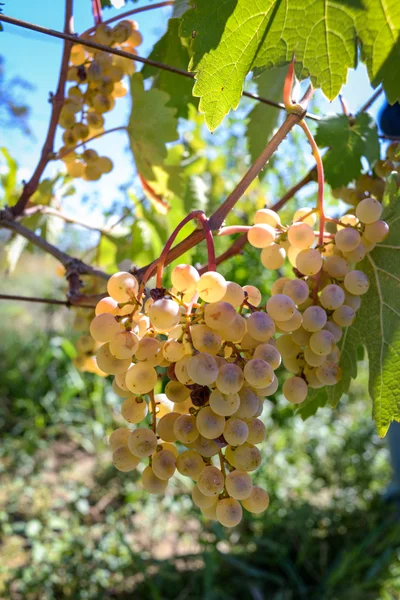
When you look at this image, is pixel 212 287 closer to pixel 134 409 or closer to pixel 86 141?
pixel 134 409

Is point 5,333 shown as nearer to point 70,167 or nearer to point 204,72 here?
point 70,167

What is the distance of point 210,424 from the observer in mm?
378

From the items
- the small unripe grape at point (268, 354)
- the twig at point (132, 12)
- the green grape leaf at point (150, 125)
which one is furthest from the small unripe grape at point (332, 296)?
the twig at point (132, 12)

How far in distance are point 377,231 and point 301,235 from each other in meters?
0.08

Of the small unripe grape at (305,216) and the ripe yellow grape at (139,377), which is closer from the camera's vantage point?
the ripe yellow grape at (139,377)

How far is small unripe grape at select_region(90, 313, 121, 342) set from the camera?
38 cm

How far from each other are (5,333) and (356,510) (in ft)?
8.53

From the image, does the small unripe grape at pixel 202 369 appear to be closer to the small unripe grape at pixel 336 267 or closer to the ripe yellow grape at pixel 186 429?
the ripe yellow grape at pixel 186 429

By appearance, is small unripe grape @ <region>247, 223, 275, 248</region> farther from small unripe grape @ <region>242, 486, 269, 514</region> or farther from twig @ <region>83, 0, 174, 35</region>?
twig @ <region>83, 0, 174, 35</region>

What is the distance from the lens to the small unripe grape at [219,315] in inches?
14.6

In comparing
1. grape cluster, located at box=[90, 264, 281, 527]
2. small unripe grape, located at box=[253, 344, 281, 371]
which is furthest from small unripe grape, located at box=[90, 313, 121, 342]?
small unripe grape, located at box=[253, 344, 281, 371]

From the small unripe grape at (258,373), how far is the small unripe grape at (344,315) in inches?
5.1

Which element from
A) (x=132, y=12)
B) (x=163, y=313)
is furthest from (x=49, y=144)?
(x=163, y=313)

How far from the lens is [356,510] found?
2092 mm
